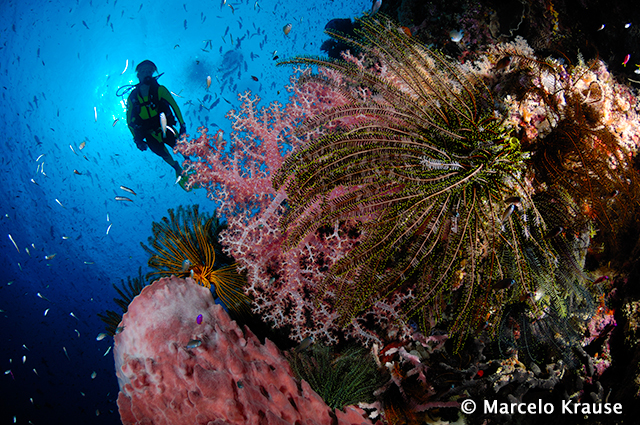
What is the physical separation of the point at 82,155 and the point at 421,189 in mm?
26690

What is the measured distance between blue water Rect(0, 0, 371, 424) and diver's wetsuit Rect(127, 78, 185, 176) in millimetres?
9307

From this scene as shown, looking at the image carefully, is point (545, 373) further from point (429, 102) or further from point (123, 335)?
point (123, 335)

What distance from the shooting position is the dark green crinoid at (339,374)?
274 centimetres

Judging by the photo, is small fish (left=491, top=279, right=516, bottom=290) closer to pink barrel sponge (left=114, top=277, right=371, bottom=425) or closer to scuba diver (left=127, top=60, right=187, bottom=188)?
pink barrel sponge (left=114, top=277, right=371, bottom=425)

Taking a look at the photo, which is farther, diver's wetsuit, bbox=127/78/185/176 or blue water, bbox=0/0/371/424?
blue water, bbox=0/0/371/424

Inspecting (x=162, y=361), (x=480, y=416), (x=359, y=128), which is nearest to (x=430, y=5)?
(x=359, y=128)

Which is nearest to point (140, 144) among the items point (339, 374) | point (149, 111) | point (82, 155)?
point (149, 111)

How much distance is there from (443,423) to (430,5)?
564 cm

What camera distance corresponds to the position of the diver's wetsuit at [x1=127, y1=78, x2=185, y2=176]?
8.51m

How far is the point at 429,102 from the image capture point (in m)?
2.07

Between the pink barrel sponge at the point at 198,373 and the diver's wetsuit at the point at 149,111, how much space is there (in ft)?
21.2

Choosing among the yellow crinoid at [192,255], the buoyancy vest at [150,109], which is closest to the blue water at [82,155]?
the buoyancy vest at [150,109]

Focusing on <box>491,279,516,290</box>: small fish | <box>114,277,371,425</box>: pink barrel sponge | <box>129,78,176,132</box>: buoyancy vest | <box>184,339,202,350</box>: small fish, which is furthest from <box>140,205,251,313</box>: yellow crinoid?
<box>129,78,176,132</box>: buoyancy vest

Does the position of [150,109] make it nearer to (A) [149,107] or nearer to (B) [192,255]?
(A) [149,107]
